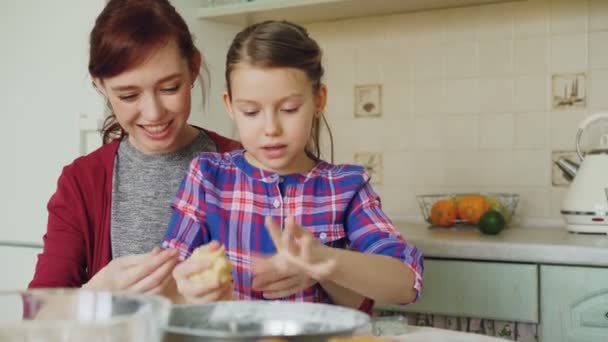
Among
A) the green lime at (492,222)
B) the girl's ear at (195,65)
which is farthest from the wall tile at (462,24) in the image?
the girl's ear at (195,65)

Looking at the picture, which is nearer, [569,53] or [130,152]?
[130,152]

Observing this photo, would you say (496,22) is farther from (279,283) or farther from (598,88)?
(279,283)

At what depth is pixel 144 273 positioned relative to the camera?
91 centimetres

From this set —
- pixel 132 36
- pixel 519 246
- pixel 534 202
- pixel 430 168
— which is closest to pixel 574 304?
pixel 519 246

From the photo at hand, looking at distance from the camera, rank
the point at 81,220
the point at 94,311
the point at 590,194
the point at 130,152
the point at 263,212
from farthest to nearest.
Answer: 1. the point at 590,194
2. the point at 130,152
3. the point at 81,220
4. the point at 263,212
5. the point at 94,311

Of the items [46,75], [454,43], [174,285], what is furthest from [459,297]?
[46,75]

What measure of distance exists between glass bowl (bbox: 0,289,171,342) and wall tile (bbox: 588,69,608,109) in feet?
6.80

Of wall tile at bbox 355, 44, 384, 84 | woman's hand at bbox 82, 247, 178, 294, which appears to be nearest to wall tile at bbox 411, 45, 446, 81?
wall tile at bbox 355, 44, 384, 84

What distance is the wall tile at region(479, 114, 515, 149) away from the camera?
96.3 inches

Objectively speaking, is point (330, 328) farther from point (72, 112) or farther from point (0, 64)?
point (0, 64)

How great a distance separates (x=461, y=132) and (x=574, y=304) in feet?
2.65

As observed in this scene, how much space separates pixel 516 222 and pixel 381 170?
0.50m

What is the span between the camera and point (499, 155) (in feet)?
8.07

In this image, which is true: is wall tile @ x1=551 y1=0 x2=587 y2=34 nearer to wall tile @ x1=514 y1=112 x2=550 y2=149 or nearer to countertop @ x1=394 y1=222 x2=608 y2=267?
wall tile @ x1=514 y1=112 x2=550 y2=149
